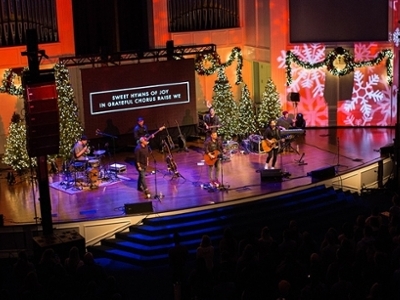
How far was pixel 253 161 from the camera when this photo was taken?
22.6 meters

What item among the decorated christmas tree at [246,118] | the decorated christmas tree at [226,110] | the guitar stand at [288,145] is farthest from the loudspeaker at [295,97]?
the guitar stand at [288,145]

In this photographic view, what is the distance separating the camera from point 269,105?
82.2 ft

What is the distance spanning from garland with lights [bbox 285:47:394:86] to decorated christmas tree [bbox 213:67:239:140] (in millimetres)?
2547

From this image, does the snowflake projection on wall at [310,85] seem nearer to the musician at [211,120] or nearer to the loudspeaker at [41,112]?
the musician at [211,120]

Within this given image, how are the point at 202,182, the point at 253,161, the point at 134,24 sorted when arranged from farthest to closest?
the point at 134,24 → the point at 253,161 → the point at 202,182

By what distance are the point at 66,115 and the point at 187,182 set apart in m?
3.82

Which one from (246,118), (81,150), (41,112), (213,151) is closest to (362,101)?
(246,118)

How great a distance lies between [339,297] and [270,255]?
6.39 ft

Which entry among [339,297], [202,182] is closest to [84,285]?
[339,297]

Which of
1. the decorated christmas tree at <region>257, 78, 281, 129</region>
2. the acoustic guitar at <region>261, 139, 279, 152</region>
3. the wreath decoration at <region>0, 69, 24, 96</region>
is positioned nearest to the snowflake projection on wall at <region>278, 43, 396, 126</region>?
the decorated christmas tree at <region>257, 78, 281, 129</region>

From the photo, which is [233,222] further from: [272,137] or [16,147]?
[16,147]

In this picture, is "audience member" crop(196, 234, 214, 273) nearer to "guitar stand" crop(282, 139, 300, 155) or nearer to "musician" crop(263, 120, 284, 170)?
"musician" crop(263, 120, 284, 170)

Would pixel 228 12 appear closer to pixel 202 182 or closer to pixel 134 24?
pixel 134 24

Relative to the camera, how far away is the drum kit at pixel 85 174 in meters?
20.4
